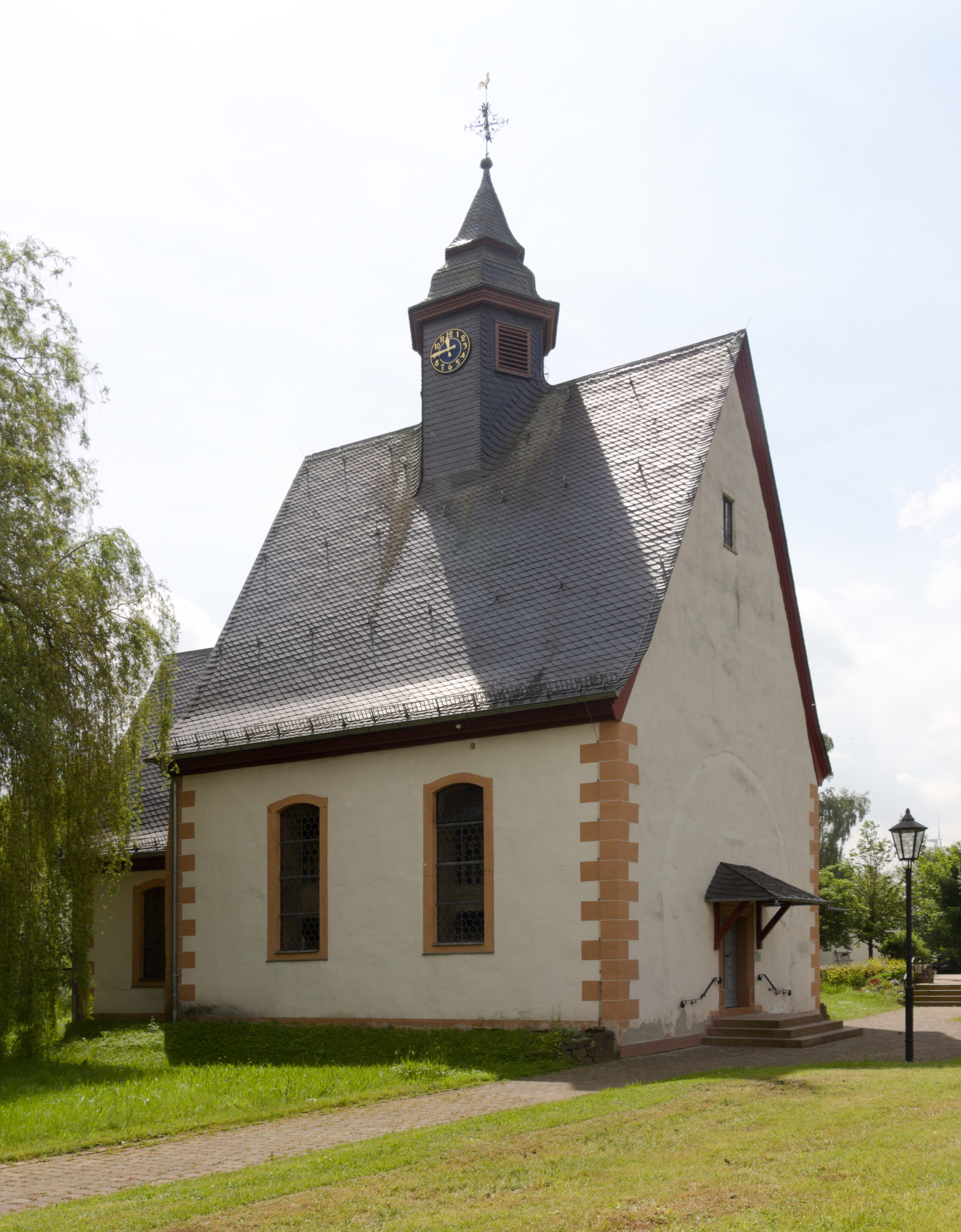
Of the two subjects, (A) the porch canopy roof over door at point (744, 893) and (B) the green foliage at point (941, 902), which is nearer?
(A) the porch canopy roof over door at point (744, 893)

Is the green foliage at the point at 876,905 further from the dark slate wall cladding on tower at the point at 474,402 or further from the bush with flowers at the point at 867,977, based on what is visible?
the dark slate wall cladding on tower at the point at 474,402

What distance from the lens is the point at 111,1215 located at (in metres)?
7.37

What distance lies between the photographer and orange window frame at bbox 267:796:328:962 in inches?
707

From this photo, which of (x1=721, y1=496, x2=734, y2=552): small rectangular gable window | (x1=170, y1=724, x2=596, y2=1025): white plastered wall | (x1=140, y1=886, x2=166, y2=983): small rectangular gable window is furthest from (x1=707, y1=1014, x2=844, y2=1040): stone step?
(x1=140, y1=886, x2=166, y2=983): small rectangular gable window

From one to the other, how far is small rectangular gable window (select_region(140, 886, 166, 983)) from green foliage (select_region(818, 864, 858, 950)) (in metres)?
21.0

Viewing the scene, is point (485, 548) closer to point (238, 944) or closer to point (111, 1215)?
point (238, 944)

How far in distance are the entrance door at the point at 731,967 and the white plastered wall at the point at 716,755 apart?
55 cm

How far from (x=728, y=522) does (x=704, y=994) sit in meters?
7.13

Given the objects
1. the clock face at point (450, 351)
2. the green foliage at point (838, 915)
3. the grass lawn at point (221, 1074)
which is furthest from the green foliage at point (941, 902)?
the grass lawn at point (221, 1074)

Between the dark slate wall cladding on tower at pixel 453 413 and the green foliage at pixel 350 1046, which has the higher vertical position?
the dark slate wall cladding on tower at pixel 453 413

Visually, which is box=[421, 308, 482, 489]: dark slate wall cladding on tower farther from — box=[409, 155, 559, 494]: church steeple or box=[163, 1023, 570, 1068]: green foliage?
box=[163, 1023, 570, 1068]: green foliage

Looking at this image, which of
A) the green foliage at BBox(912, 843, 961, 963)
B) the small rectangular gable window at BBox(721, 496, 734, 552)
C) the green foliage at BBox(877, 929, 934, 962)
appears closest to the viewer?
the small rectangular gable window at BBox(721, 496, 734, 552)

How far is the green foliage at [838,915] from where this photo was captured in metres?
40.1

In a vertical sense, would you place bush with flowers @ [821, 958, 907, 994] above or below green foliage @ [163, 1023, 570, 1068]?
below
